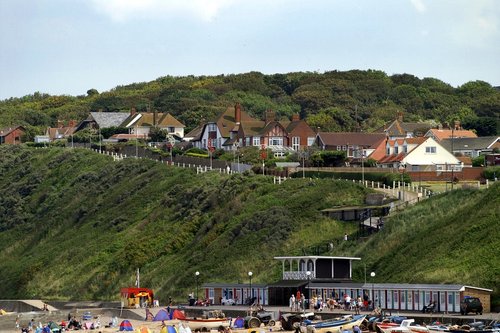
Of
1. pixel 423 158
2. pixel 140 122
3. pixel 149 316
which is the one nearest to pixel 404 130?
pixel 423 158

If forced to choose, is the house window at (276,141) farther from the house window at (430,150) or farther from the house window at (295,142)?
the house window at (430,150)

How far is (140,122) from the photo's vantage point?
557 ft

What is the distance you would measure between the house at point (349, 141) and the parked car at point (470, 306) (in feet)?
212

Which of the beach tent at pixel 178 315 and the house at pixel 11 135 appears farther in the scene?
the house at pixel 11 135

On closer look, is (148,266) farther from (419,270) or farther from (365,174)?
(419,270)

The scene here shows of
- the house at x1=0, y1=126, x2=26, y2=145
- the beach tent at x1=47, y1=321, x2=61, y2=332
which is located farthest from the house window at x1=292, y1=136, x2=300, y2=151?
the beach tent at x1=47, y1=321, x2=61, y2=332

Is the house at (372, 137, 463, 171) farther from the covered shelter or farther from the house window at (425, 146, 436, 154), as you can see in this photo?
the covered shelter

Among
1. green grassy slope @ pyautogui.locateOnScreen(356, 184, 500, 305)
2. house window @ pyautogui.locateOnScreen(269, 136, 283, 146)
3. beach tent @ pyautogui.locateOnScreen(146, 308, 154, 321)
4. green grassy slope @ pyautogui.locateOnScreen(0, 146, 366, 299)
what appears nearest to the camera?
green grassy slope @ pyautogui.locateOnScreen(356, 184, 500, 305)

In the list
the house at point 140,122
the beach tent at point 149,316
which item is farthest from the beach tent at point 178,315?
the house at point 140,122

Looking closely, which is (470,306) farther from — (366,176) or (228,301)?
(366,176)

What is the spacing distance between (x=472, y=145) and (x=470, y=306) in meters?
63.4

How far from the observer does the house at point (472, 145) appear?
409 feet

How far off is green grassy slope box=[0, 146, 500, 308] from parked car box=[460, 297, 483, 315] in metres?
4.20

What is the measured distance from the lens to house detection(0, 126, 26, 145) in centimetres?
18550
